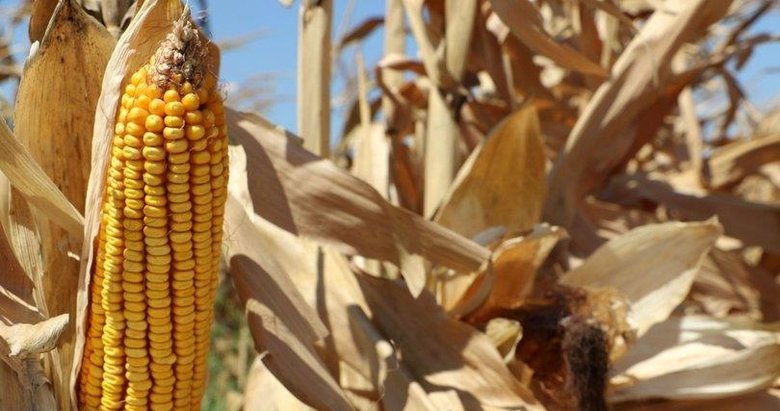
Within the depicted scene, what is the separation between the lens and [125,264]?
71 centimetres

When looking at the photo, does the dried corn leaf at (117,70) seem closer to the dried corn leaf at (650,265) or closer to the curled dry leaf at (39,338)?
the curled dry leaf at (39,338)

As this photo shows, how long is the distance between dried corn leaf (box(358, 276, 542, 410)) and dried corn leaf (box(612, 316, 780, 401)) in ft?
0.60

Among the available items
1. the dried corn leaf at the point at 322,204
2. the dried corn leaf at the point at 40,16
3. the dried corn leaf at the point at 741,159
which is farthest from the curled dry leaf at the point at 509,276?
the dried corn leaf at the point at 741,159

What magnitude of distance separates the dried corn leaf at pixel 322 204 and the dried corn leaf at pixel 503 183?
205 mm

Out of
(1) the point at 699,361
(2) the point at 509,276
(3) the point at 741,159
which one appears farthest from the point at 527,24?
(3) the point at 741,159

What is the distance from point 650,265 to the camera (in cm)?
124

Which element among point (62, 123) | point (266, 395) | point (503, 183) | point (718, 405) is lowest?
point (718, 405)

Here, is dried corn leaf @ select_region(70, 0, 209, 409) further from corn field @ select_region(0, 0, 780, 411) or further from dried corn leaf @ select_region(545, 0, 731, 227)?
dried corn leaf @ select_region(545, 0, 731, 227)

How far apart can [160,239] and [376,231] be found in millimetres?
360

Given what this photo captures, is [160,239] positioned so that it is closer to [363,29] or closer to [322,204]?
[322,204]

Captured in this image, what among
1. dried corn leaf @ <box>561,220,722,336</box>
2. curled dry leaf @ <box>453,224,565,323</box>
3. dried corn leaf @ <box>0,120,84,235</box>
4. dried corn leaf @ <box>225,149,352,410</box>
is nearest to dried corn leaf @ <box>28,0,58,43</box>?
dried corn leaf @ <box>0,120,84,235</box>

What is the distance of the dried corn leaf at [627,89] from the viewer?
4.58ft

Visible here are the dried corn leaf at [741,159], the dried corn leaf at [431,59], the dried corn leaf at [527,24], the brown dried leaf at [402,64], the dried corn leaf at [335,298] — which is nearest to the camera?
the dried corn leaf at [335,298]

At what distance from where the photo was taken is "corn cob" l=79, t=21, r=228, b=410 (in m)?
0.67
